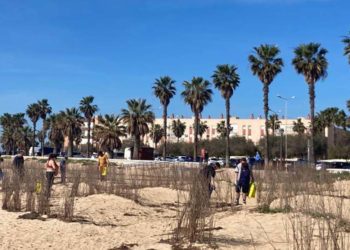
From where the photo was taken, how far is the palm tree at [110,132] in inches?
3108

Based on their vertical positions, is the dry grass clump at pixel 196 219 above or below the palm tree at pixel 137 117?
below

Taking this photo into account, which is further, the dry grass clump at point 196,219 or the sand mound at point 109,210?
the sand mound at point 109,210

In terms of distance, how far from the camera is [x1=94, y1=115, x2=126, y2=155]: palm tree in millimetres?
78938

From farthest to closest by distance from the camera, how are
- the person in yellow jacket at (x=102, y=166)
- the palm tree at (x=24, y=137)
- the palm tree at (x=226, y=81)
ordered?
the palm tree at (x=24, y=137) → the palm tree at (x=226, y=81) → the person in yellow jacket at (x=102, y=166)

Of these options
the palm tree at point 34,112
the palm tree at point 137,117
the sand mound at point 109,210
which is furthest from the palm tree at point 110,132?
the sand mound at point 109,210

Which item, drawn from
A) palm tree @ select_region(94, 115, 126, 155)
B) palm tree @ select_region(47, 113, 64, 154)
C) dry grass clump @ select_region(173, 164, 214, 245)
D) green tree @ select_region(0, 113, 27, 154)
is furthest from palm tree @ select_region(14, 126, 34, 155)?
dry grass clump @ select_region(173, 164, 214, 245)

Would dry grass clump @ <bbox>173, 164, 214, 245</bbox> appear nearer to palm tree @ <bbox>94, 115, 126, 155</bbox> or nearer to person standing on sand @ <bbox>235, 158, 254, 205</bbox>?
person standing on sand @ <bbox>235, 158, 254, 205</bbox>

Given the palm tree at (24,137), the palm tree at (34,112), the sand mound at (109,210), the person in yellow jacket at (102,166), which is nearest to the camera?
the sand mound at (109,210)

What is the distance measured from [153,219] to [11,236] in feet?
16.6

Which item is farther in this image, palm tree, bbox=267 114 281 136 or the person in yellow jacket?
palm tree, bbox=267 114 281 136

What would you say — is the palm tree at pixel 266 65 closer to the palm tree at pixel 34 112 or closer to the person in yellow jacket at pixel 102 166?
the person in yellow jacket at pixel 102 166

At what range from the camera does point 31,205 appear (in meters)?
14.7

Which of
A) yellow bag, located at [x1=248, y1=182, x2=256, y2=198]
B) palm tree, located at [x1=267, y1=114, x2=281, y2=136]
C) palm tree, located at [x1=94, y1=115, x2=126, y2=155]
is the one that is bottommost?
yellow bag, located at [x1=248, y1=182, x2=256, y2=198]

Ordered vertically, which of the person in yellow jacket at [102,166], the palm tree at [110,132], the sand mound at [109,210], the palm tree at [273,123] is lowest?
the sand mound at [109,210]
